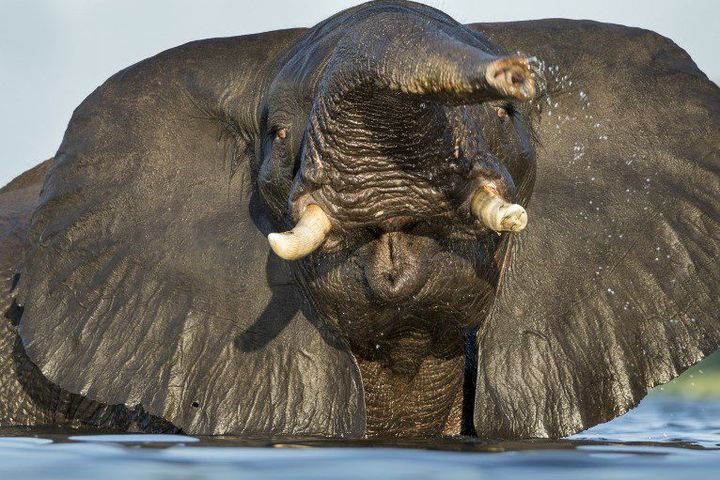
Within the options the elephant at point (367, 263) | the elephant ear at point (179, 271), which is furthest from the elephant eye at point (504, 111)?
the elephant ear at point (179, 271)

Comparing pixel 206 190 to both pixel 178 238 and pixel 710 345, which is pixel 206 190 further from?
pixel 710 345

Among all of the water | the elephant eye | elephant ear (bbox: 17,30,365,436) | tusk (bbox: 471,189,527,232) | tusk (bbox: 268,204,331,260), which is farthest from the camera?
elephant ear (bbox: 17,30,365,436)

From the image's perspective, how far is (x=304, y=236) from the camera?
14.7 feet

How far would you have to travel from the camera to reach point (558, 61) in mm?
5465

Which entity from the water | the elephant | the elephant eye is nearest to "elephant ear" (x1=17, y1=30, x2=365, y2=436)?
the elephant

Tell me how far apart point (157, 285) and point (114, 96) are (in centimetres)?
73

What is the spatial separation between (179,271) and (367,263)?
1088 millimetres

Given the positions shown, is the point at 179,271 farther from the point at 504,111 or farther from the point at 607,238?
the point at 607,238

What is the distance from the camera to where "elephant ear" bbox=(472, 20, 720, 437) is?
5320 mm

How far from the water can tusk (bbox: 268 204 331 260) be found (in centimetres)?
56

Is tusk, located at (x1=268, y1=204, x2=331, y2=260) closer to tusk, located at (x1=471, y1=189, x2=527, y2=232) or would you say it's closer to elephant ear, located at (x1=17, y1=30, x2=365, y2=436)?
tusk, located at (x1=471, y1=189, x2=527, y2=232)

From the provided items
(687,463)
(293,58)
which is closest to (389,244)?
(293,58)

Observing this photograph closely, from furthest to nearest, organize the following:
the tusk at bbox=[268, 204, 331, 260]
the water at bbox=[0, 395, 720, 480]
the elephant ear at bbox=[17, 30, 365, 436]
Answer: the elephant ear at bbox=[17, 30, 365, 436] → the tusk at bbox=[268, 204, 331, 260] → the water at bbox=[0, 395, 720, 480]

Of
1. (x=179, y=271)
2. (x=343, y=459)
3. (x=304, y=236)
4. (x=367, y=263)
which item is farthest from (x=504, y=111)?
(x=343, y=459)
